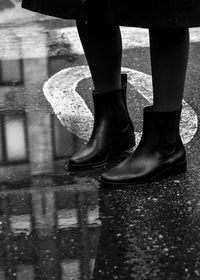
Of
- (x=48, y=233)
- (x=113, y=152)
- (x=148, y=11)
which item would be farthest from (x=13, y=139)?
(x=148, y=11)

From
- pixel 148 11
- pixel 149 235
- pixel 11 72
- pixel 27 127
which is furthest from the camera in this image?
pixel 11 72

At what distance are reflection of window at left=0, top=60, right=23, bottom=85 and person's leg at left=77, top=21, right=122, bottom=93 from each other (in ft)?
4.45

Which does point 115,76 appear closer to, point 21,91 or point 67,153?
point 67,153

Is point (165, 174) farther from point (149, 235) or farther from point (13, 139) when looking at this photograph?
point (13, 139)

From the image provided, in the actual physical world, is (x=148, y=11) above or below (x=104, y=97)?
above

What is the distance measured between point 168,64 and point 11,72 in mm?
1916

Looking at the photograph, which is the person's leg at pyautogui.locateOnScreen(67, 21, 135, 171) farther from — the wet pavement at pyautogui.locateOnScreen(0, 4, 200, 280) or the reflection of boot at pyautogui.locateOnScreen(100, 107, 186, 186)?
the reflection of boot at pyautogui.locateOnScreen(100, 107, 186, 186)

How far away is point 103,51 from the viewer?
2.79 metres

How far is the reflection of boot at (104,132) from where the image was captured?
285cm

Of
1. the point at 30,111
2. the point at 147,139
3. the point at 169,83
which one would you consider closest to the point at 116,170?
the point at 147,139

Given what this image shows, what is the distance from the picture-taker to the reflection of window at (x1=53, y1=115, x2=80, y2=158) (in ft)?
10.1

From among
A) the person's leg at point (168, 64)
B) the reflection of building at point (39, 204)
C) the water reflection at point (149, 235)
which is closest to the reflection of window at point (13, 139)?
the reflection of building at point (39, 204)

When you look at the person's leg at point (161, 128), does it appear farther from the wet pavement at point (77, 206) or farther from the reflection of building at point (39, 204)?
the reflection of building at point (39, 204)

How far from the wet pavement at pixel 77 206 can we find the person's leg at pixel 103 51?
0.34m
